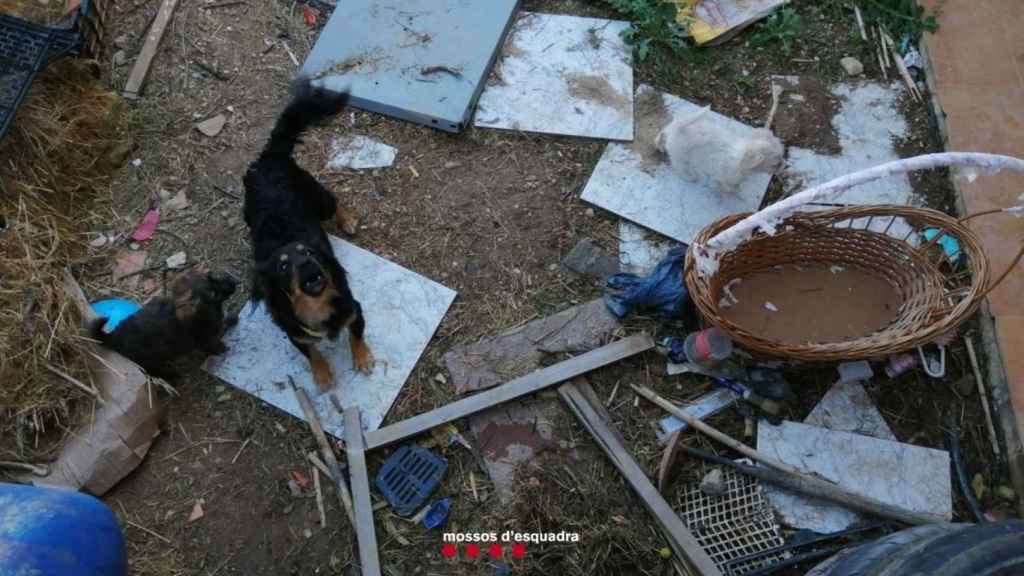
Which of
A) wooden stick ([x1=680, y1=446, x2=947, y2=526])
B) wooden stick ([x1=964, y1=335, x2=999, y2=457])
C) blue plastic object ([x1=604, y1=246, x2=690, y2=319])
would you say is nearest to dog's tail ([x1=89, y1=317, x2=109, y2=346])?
blue plastic object ([x1=604, y1=246, x2=690, y2=319])

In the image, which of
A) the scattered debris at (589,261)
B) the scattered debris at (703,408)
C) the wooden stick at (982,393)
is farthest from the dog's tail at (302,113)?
the wooden stick at (982,393)

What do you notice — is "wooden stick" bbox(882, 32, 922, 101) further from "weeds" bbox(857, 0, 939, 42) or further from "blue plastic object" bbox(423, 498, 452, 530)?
"blue plastic object" bbox(423, 498, 452, 530)

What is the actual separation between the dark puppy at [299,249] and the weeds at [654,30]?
6.58 feet

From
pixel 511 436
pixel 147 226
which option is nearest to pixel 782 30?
pixel 511 436

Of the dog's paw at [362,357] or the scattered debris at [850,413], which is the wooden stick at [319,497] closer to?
the dog's paw at [362,357]

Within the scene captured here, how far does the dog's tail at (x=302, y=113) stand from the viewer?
2.98 m

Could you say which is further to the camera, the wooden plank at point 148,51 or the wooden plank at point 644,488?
the wooden plank at point 148,51

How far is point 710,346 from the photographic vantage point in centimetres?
300

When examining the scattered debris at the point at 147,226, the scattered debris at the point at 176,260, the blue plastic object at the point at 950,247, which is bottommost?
the scattered debris at the point at 176,260

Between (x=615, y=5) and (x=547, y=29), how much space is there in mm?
456

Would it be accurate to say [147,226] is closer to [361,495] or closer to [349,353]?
[349,353]

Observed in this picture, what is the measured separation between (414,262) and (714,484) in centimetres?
188

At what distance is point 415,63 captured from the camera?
13.2 feet

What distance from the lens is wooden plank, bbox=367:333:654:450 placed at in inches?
121
